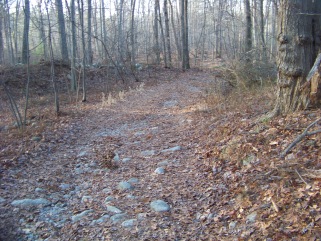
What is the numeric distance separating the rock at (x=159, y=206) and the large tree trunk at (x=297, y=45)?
8.83ft

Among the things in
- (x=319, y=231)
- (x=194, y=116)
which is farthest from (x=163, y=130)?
(x=319, y=231)

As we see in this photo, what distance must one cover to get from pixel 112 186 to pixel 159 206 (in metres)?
1.08

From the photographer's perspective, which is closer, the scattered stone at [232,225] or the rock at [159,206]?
the scattered stone at [232,225]

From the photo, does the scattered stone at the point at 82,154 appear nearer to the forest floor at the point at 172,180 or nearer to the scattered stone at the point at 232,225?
the forest floor at the point at 172,180

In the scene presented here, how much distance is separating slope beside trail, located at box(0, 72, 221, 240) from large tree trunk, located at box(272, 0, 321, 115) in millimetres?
1899

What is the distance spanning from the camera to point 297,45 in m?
5.10

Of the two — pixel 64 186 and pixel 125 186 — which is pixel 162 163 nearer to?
pixel 125 186

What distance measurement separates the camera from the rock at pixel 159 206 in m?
3.92

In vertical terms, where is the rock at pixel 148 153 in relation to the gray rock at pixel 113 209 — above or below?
above

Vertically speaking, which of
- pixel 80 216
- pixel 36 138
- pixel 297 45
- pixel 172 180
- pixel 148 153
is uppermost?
pixel 297 45

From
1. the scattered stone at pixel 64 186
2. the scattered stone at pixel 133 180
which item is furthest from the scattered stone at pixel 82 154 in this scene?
the scattered stone at pixel 133 180

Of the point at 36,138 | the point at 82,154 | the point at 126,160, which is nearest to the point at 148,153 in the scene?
the point at 126,160

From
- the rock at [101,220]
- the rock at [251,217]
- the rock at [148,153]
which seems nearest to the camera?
the rock at [251,217]

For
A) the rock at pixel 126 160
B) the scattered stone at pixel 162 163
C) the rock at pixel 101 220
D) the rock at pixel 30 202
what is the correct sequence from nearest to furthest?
the rock at pixel 101 220
the rock at pixel 30 202
the scattered stone at pixel 162 163
the rock at pixel 126 160
